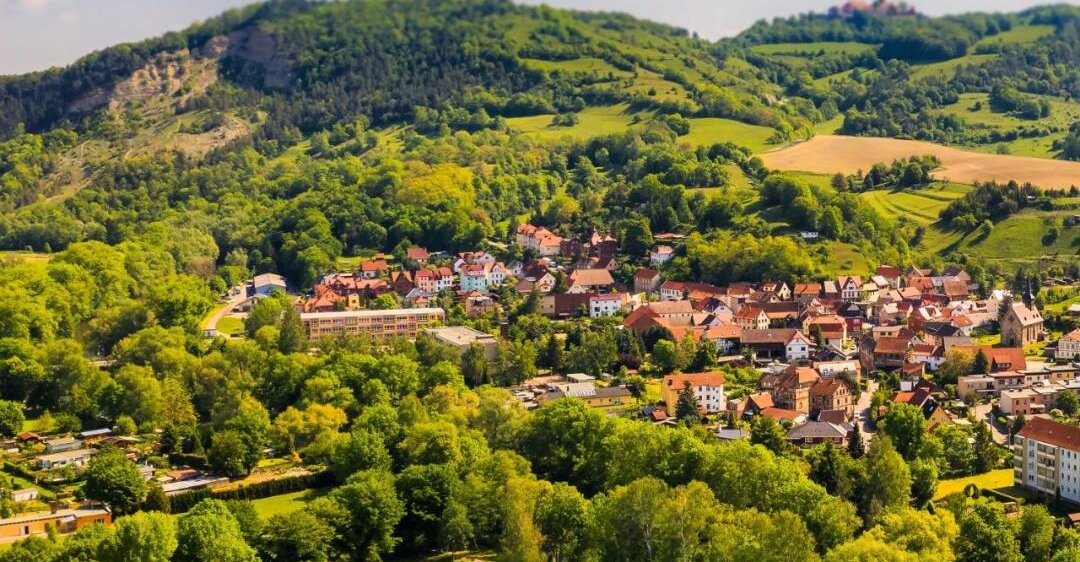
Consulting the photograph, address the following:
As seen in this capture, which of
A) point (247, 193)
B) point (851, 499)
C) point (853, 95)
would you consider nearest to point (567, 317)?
point (851, 499)

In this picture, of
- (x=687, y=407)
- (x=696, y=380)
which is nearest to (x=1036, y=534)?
(x=687, y=407)

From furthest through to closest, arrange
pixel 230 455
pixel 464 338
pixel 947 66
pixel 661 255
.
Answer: pixel 947 66 < pixel 661 255 < pixel 464 338 < pixel 230 455

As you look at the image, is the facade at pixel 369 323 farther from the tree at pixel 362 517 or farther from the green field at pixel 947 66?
the green field at pixel 947 66

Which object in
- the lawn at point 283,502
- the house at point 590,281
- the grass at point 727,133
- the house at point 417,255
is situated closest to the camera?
the lawn at point 283,502

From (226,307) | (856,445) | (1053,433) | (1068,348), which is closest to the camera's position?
(1053,433)

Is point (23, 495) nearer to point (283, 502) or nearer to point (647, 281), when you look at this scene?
point (283, 502)

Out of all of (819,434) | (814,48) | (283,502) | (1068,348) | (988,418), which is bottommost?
(988,418)

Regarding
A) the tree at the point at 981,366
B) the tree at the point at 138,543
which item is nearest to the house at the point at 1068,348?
the tree at the point at 981,366
